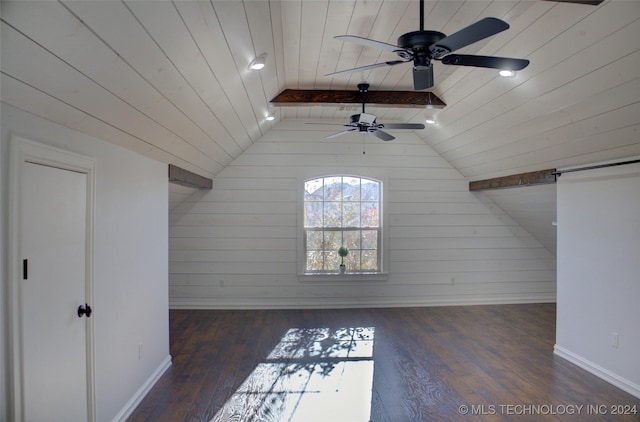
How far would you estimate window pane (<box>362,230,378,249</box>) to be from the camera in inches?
240

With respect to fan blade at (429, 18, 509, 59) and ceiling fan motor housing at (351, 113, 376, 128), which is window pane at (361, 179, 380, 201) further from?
fan blade at (429, 18, 509, 59)

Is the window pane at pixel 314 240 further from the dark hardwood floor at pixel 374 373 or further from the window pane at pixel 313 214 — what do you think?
the dark hardwood floor at pixel 374 373

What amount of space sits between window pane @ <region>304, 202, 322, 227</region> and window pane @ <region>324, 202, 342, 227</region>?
3.7 inches

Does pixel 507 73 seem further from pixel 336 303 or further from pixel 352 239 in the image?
pixel 336 303

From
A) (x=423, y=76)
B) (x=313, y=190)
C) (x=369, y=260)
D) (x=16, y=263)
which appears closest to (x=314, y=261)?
(x=369, y=260)

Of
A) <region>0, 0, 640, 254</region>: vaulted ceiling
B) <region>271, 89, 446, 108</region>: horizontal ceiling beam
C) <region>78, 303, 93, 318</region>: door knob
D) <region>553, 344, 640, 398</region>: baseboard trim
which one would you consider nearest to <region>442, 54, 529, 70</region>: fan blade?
<region>0, 0, 640, 254</region>: vaulted ceiling

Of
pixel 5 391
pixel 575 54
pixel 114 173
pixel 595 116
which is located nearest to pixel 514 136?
pixel 595 116

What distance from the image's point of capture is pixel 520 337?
4.58 metres

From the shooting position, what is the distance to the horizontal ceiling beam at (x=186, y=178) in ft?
12.6

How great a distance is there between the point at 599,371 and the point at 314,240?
3.79m

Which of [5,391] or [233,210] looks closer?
[5,391]

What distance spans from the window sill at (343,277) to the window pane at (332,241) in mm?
378

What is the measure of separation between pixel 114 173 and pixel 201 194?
10.3ft

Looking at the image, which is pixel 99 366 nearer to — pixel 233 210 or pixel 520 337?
pixel 233 210
